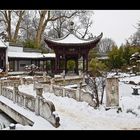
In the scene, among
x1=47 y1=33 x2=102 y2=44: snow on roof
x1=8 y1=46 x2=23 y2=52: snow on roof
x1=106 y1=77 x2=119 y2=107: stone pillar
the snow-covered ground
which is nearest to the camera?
the snow-covered ground

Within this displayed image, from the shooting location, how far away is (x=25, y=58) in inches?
1078

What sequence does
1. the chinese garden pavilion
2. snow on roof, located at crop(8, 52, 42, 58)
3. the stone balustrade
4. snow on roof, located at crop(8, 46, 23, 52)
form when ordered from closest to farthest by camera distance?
the stone balustrade < the chinese garden pavilion < snow on roof, located at crop(8, 52, 42, 58) < snow on roof, located at crop(8, 46, 23, 52)

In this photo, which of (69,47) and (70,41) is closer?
(69,47)

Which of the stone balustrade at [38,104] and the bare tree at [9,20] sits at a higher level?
the bare tree at [9,20]

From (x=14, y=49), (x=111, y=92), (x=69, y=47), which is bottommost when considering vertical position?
(x=111, y=92)

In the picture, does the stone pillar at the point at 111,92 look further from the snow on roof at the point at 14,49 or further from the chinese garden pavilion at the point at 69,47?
the snow on roof at the point at 14,49

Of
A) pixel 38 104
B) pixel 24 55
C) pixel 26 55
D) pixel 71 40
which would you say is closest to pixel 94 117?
pixel 38 104

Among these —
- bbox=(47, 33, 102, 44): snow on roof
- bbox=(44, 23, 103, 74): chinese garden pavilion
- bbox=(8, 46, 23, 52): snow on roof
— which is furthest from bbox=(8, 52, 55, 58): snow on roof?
bbox=(44, 23, 103, 74): chinese garden pavilion

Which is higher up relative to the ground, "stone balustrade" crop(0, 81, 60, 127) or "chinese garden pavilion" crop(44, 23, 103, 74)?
"chinese garden pavilion" crop(44, 23, 103, 74)

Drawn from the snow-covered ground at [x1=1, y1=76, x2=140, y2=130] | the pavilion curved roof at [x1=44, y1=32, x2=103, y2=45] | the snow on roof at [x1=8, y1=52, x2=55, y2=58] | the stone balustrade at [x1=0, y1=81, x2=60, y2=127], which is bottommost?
the snow-covered ground at [x1=1, y1=76, x2=140, y2=130]

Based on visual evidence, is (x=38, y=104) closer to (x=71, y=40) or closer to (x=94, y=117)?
(x=94, y=117)

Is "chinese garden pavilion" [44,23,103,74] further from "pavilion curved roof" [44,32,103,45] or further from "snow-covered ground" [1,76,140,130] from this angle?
"snow-covered ground" [1,76,140,130]

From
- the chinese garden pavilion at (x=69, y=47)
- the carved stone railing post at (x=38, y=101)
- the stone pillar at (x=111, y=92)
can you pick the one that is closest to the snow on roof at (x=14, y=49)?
the chinese garden pavilion at (x=69, y=47)

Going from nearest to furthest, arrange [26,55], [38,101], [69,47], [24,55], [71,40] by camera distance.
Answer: [38,101], [69,47], [71,40], [24,55], [26,55]
